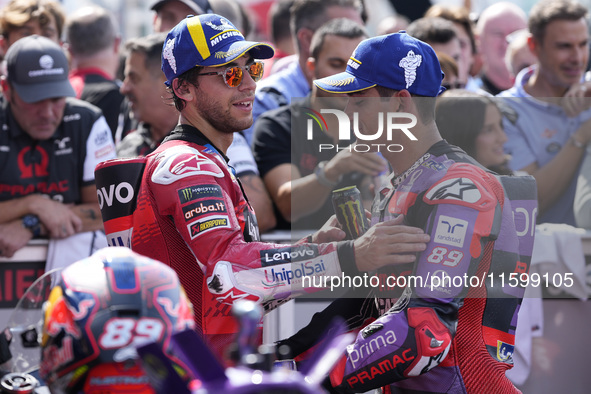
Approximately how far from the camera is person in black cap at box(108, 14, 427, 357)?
10.2ft

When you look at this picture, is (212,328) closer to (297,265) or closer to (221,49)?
(297,265)

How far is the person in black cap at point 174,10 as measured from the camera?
613cm

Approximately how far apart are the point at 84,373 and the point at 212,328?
1310 mm

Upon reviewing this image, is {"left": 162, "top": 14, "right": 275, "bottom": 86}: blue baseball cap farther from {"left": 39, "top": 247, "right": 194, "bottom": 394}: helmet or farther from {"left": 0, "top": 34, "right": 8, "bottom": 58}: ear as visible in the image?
{"left": 0, "top": 34, "right": 8, "bottom": 58}: ear

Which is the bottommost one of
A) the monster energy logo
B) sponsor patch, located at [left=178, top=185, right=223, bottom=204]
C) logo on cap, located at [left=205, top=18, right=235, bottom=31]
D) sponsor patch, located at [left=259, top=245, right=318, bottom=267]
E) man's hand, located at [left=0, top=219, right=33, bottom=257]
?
man's hand, located at [left=0, top=219, right=33, bottom=257]

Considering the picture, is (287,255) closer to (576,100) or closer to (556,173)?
(556,173)

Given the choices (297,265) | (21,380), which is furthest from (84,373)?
(297,265)

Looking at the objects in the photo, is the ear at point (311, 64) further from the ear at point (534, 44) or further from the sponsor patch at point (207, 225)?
the sponsor patch at point (207, 225)

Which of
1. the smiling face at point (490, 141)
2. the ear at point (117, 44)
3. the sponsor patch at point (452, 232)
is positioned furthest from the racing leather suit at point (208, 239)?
the ear at point (117, 44)

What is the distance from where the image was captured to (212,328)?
3.29 metres

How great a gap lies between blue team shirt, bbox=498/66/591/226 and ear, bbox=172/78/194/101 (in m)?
2.27

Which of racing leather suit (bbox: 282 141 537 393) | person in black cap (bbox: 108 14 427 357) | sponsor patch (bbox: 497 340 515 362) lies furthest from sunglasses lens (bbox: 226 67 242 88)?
sponsor patch (bbox: 497 340 515 362)

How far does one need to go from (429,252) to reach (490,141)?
1.52 metres

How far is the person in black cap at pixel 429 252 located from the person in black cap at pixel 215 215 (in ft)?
0.52
